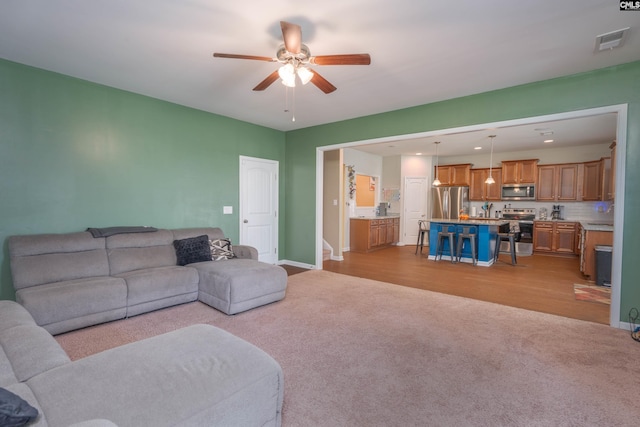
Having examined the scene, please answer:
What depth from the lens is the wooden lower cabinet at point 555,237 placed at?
7191mm

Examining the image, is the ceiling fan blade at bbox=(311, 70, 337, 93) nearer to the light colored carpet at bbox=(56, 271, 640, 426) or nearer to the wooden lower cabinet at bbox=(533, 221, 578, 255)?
the light colored carpet at bbox=(56, 271, 640, 426)

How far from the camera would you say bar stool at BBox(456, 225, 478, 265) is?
6223mm

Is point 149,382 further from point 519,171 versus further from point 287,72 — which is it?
point 519,171

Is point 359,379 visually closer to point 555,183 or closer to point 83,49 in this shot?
point 83,49

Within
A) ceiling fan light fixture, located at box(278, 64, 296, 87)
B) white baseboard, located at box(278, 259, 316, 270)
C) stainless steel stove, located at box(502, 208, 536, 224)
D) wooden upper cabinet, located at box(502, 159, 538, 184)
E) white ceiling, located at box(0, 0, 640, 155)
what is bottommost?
white baseboard, located at box(278, 259, 316, 270)

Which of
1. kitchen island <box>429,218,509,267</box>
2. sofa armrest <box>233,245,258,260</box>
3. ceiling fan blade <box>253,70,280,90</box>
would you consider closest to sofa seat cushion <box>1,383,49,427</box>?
ceiling fan blade <box>253,70,280,90</box>

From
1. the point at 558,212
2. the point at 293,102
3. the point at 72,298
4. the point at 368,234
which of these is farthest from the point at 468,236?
the point at 72,298

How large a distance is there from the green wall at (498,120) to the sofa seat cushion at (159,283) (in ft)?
8.60

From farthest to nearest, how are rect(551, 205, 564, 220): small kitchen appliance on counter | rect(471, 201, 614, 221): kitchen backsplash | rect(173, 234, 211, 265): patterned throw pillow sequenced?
rect(551, 205, 564, 220): small kitchen appliance on counter < rect(471, 201, 614, 221): kitchen backsplash < rect(173, 234, 211, 265): patterned throw pillow

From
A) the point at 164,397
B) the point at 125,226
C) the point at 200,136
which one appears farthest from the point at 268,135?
the point at 164,397

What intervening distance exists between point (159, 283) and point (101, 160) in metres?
1.84

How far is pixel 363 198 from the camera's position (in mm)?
8953

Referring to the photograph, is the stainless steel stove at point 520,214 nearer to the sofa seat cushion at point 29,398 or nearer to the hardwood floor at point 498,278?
the hardwood floor at point 498,278

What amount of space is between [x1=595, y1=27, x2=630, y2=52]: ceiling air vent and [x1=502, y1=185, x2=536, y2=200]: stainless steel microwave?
235 inches
